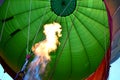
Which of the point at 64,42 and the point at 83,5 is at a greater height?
the point at 83,5

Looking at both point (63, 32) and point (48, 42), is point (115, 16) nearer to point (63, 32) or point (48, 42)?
point (63, 32)

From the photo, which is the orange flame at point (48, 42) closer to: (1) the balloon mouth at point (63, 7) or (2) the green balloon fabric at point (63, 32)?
(2) the green balloon fabric at point (63, 32)

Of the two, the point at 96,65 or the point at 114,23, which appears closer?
the point at 114,23

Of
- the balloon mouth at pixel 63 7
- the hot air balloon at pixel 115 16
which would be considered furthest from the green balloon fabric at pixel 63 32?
the hot air balloon at pixel 115 16

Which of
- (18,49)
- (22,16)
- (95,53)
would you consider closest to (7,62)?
(18,49)

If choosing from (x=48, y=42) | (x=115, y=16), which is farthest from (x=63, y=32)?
(x=115, y=16)

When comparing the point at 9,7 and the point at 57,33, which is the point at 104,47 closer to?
the point at 57,33

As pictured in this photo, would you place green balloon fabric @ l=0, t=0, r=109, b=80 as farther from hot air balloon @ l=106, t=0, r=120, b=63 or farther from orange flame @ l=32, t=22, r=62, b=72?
hot air balloon @ l=106, t=0, r=120, b=63

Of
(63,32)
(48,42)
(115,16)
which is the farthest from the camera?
(63,32)
